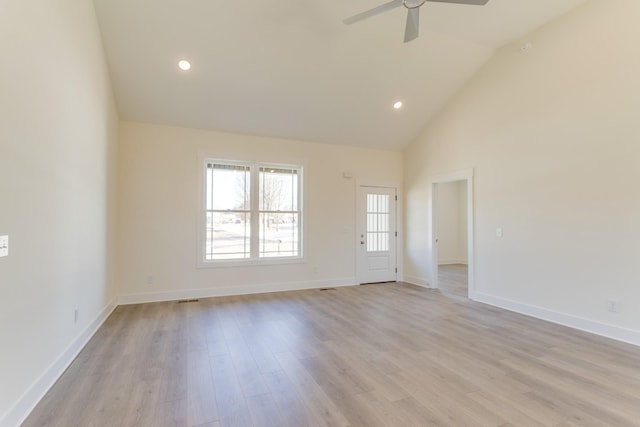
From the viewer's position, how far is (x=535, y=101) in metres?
4.29

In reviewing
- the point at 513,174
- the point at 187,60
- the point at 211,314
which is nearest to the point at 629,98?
the point at 513,174

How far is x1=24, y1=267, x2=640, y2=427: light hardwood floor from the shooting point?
206cm

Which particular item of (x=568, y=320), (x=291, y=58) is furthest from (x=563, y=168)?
(x=291, y=58)

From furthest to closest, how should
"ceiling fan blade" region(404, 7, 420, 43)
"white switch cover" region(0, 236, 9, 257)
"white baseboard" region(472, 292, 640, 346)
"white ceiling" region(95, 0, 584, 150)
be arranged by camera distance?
"white ceiling" region(95, 0, 584, 150) → "white baseboard" region(472, 292, 640, 346) → "ceiling fan blade" region(404, 7, 420, 43) → "white switch cover" region(0, 236, 9, 257)

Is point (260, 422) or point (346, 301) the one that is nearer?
point (260, 422)

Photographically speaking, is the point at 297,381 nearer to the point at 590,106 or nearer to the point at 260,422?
the point at 260,422

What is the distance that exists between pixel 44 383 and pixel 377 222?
561cm

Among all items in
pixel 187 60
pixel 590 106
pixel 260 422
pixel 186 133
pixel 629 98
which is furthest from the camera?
pixel 186 133

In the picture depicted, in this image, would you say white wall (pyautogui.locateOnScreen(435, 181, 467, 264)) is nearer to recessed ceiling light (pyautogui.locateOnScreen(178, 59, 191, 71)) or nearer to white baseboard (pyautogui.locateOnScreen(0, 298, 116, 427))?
recessed ceiling light (pyautogui.locateOnScreen(178, 59, 191, 71))

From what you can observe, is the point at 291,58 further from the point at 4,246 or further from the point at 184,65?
the point at 4,246

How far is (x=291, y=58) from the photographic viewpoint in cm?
434

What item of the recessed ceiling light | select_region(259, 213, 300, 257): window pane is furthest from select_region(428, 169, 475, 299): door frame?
the recessed ceiling light

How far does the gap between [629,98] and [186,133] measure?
19.5 feet

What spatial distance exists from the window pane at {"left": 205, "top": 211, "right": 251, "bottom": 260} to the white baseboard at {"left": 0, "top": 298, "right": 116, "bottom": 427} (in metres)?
2.10
